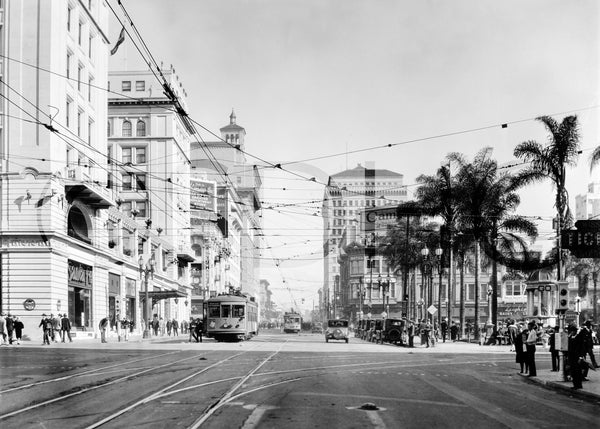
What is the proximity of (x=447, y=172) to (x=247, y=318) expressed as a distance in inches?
704

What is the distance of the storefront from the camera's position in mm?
49188

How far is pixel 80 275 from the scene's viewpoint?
167ft

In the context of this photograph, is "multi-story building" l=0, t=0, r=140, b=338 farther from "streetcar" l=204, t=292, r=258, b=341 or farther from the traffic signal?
the traffic signal

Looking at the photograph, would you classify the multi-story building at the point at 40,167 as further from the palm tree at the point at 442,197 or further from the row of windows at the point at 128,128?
the row of windows at the point at 128,128

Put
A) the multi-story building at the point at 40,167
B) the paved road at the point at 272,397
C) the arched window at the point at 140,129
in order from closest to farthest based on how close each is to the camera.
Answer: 1. the paved road at the point at 272,397
2. the multi-story building at the point at 40,167
3. the arched window at the point at 140,129

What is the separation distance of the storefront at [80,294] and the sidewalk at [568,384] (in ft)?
107

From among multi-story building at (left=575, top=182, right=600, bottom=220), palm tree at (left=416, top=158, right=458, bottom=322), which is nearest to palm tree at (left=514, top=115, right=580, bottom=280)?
palm tree at (left=416, top=158, right=458, bottom=322)

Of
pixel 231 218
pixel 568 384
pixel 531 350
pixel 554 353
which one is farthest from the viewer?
pixel 231 218

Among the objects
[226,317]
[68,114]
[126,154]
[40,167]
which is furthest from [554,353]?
[126,154]

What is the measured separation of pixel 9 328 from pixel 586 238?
30967 mm

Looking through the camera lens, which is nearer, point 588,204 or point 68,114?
point 68,114

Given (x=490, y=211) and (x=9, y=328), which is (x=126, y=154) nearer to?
(x=9, y=328)

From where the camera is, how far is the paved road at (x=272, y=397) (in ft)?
40.3

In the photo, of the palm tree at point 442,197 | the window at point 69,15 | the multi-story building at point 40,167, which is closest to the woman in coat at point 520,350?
the multi-story building at point 40,167
